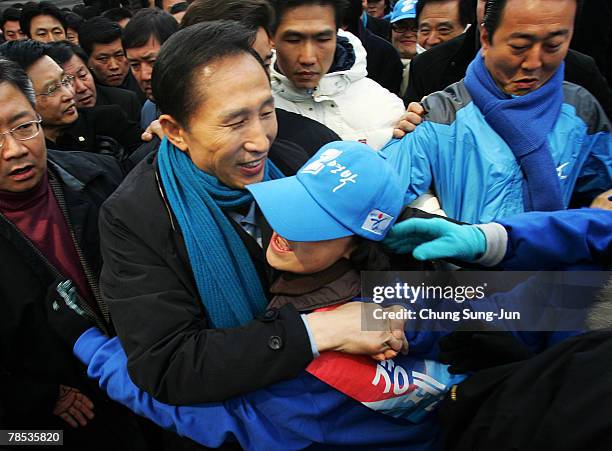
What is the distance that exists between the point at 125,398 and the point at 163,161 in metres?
0.62

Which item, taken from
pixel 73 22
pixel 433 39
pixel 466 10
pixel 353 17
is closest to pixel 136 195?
pixel 353 17

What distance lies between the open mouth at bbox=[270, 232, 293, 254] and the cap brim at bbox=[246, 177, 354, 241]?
0.05 meters

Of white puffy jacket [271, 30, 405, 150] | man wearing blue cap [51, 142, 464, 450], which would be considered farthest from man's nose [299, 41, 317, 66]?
man wearing blue cap [51, 142, 464, 450]

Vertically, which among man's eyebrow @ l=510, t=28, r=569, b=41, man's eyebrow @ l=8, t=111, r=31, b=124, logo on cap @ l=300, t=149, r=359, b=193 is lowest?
man's eyebrow @ l=8, t=111, r=31, b=124

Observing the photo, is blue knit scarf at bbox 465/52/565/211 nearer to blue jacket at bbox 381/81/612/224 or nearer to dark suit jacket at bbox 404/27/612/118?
blue jacket at bbox 381/81/612/224

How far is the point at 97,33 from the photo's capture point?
422cm

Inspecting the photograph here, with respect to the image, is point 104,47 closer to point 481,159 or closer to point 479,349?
point 481,159

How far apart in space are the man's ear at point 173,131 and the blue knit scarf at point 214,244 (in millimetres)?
48

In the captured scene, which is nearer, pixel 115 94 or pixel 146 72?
pixel 146 72

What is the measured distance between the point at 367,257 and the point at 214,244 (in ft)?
1.24

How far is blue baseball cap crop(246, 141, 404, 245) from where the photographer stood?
4.23ft

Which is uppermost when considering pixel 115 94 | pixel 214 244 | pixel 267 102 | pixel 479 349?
pixel 267 102

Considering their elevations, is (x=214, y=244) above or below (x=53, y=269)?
above

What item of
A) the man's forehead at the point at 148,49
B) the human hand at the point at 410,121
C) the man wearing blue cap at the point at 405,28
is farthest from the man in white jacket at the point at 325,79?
the man wearing blue cap at the point at 405,28
